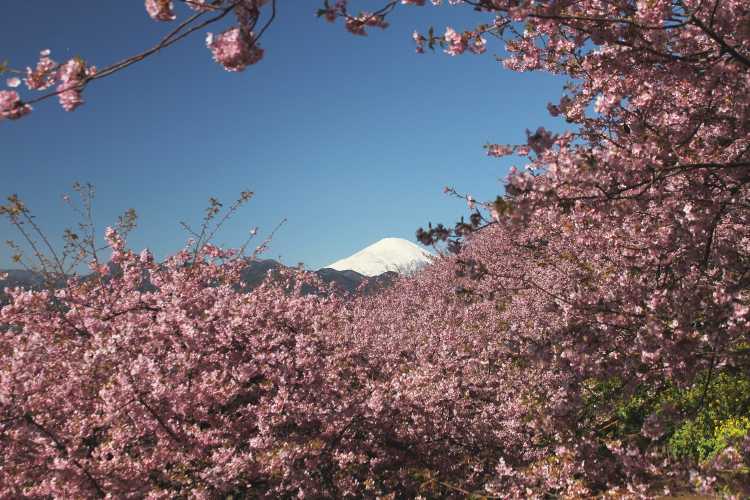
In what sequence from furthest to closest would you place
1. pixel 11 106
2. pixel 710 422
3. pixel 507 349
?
pixel 710 422, pixel 507 349, pixel 11 106

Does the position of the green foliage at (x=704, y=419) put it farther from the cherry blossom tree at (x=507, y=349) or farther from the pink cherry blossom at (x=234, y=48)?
the pink cherry blossom at (x=234, y=48)

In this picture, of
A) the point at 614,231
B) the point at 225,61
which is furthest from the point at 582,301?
the point at 225,61

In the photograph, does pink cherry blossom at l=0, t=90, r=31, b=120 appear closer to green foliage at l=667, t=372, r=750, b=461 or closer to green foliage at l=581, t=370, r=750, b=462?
green foliage at l=581, t=370, r=750, b=462

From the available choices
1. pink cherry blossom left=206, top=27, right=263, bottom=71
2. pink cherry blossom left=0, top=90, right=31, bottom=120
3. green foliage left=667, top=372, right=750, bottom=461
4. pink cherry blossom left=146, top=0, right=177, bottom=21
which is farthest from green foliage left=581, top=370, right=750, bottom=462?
pink cherry blossom left=0, top=90, right=31, bottom=120

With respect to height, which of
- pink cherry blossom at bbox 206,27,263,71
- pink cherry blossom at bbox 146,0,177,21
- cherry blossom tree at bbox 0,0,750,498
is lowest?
cherry blossom tree at bbox 0,0,750,498

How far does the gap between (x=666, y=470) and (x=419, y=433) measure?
11.4 feet

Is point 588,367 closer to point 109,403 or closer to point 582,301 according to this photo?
point 582,301

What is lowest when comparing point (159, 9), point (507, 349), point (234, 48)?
point (507, 349)

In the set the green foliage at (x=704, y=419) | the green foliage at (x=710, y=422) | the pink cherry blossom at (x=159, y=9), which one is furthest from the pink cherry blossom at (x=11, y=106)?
the green foliage at (x=710, y=422)

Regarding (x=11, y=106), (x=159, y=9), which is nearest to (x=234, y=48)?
(x=159, y=9)

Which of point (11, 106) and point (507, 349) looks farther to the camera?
point (507, 349)

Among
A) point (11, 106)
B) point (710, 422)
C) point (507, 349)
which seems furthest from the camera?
point (710, 422)

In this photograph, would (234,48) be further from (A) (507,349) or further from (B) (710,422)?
(B) (710,422)

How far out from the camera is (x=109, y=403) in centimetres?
530
